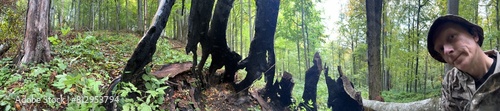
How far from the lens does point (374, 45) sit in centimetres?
650

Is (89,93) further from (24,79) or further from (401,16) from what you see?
(401,16)

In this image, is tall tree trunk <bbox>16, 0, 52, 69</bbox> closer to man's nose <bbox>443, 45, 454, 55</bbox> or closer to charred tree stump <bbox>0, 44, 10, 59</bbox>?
charred tree stump <bbox>0, 44, 10, 59</bbox>

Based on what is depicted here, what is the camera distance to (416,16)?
17719mm

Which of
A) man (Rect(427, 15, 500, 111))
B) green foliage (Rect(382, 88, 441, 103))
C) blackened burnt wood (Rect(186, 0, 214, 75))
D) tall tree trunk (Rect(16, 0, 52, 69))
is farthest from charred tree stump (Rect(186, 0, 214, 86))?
green foliage (Rect(382, 88, 441, 103))

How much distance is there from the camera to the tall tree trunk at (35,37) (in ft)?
16.1

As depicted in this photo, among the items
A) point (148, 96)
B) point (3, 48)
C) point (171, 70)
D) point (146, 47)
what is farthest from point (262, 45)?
point (3, 48)

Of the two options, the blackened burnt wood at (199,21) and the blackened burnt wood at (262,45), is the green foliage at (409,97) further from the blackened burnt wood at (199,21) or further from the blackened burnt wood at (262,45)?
the blackened burnt wood at (199,21)

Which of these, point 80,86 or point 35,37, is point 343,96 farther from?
point 35,37

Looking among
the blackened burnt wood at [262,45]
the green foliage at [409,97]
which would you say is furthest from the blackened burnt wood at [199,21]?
the green foliage at [409,97]

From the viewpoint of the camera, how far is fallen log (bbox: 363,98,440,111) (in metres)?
5.65

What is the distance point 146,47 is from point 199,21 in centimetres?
116

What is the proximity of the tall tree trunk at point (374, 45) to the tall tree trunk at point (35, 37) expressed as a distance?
6796mm

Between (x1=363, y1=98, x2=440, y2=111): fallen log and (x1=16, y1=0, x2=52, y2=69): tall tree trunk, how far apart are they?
274 inches

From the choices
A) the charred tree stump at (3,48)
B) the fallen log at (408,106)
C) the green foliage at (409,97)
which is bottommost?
the green foliage at (409,97)
